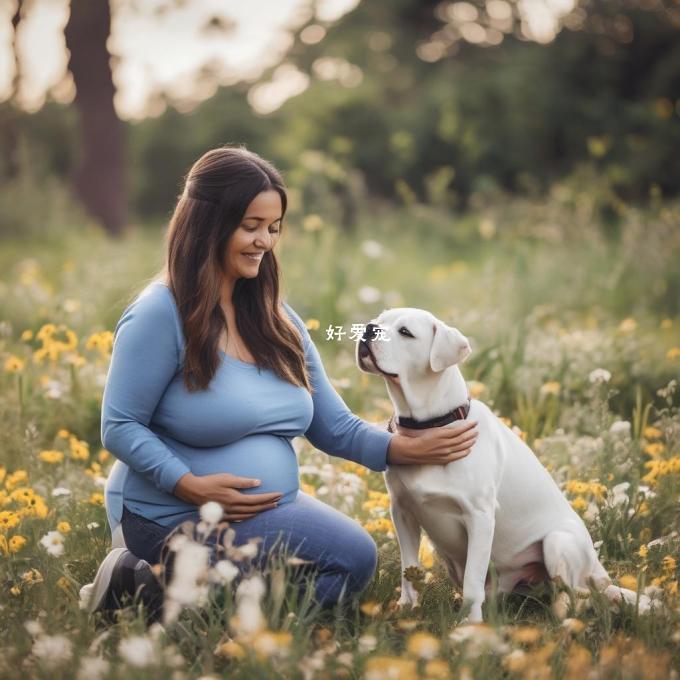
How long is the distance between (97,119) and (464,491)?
10.9 meters

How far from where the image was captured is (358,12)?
19.6 meters

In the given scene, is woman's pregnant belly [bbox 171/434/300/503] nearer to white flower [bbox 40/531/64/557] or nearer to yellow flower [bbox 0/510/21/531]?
white flower [bbox 40/531/64/557]

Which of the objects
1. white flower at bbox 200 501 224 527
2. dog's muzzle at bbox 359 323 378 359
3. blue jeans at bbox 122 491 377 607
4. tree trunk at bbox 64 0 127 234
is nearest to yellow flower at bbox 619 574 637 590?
blue jeans at bbox 122 491 377 607

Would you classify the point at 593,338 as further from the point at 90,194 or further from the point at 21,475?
the point at 90,194

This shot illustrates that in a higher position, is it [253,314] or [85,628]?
[253,314]

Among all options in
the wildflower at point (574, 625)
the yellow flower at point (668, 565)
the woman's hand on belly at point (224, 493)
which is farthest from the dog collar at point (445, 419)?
the yellow flower at point (668, 565)

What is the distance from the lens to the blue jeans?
9.21ft

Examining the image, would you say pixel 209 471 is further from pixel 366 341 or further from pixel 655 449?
pixel 655 449

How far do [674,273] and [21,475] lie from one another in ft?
18.1

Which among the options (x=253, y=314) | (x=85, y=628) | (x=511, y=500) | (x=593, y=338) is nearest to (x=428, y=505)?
(x=511, y=500)

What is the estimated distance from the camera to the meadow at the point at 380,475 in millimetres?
2316

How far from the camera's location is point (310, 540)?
9.34 feet

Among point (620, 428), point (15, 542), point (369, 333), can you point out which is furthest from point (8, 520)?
point (620, 428)

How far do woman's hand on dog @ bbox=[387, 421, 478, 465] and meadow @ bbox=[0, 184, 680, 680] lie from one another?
0.49 m
